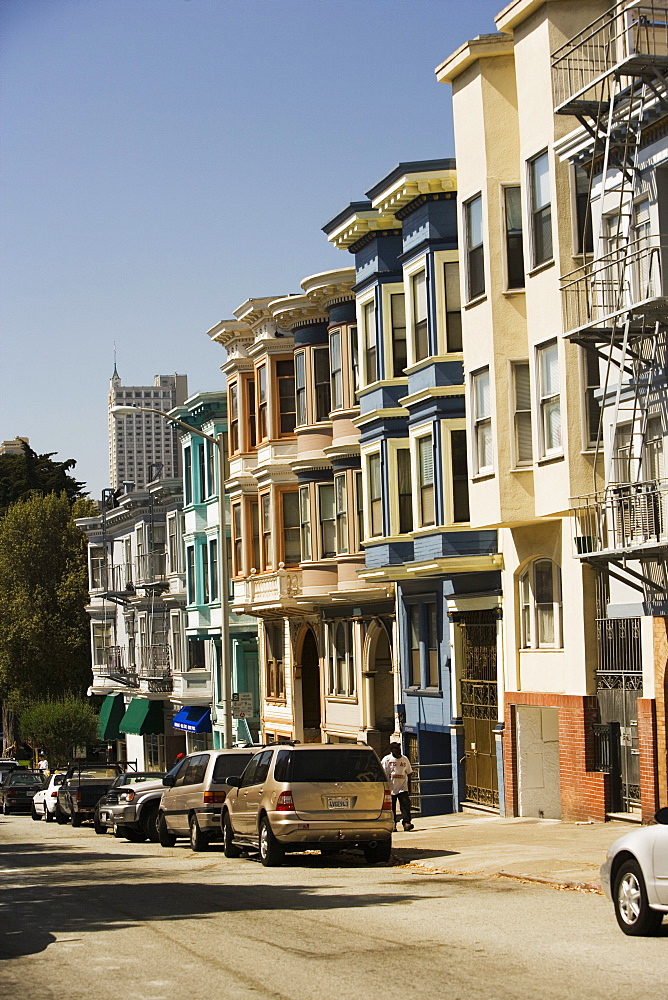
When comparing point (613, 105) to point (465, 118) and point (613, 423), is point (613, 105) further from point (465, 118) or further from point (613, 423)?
point (465, 118)

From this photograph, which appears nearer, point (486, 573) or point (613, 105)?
point (613, 105)

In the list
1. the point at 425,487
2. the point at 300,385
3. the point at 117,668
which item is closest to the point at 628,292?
the point at 425,487

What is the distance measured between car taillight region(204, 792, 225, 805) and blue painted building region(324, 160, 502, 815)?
20.7 feet

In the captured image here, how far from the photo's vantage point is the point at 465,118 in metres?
28.7

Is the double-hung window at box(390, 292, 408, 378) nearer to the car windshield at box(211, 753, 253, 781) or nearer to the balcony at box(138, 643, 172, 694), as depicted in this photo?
the car windshield at box(211, 753, 253, 781)

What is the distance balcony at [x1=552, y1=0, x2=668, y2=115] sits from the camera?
21250 millimetres

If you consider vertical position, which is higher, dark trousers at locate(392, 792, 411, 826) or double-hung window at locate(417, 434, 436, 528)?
double-hung window at locate(417, 434, 436, 528)

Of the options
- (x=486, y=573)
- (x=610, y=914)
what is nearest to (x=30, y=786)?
(x=486, y=573)

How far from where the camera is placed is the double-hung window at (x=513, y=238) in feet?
89.6

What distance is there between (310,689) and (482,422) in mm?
19185

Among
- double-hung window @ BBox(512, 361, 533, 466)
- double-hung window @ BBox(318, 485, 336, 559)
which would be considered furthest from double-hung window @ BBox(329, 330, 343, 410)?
double-hung window @ BBox(512, 361, 533, 466)

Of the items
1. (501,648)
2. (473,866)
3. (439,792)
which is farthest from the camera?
(439,792)

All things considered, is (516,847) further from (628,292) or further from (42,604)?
(42,604)

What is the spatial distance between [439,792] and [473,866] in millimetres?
13349
